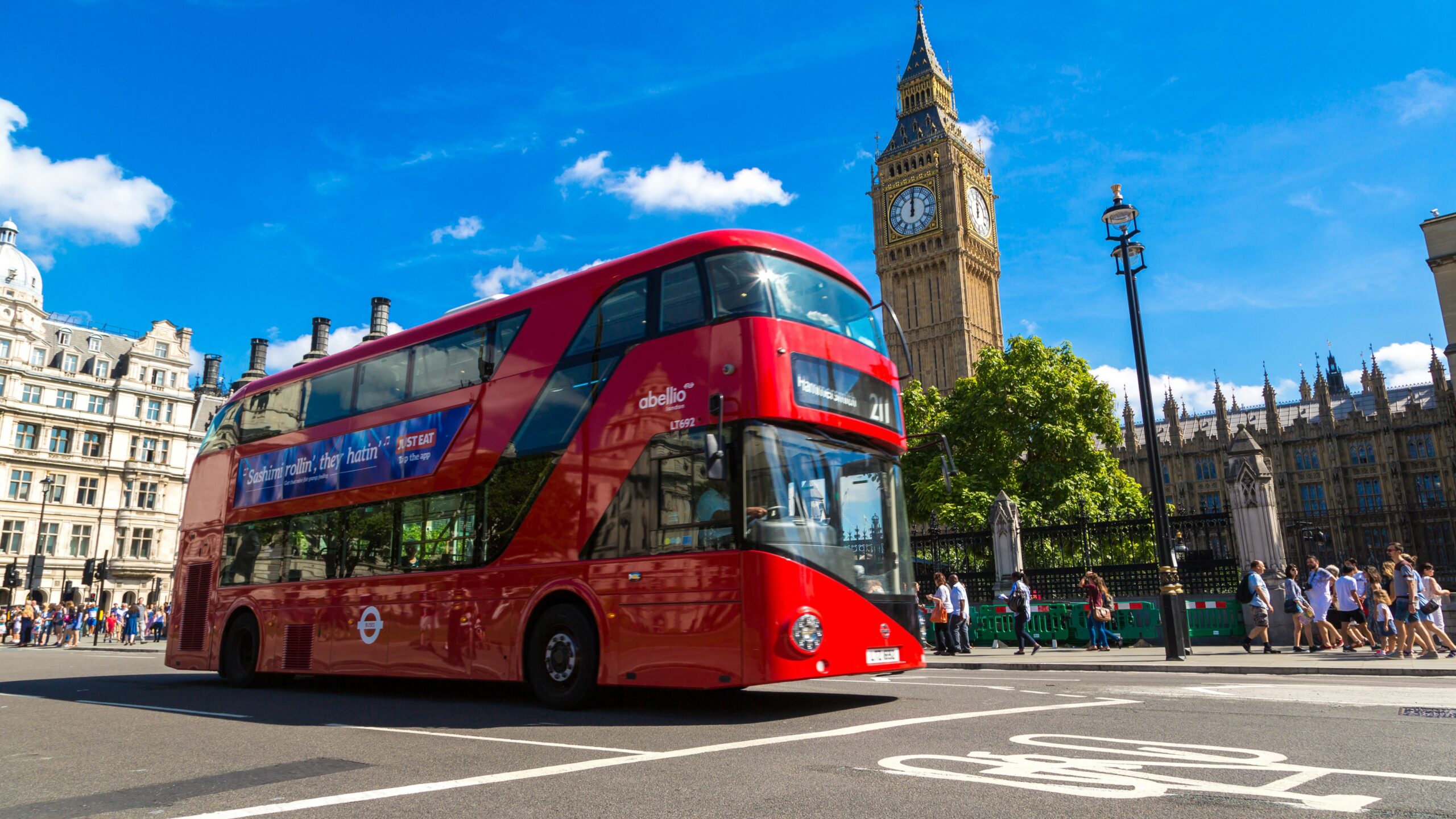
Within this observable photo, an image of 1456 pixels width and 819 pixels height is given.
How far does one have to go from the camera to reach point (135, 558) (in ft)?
167

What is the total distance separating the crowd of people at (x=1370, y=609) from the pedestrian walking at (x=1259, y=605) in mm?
15

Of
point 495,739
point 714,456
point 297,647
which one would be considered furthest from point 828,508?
point 297,647

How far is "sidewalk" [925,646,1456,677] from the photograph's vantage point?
38.0 ft

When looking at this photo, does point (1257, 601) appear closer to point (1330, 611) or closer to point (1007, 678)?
point (1330, 611)

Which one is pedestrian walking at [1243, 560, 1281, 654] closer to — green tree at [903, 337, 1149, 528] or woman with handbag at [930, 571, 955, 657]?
woman with handbag at [930, 571, 955, 657]

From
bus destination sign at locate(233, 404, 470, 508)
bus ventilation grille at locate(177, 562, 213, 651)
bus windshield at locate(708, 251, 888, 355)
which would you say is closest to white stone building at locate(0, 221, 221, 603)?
bus ventilation grille at locate(177, 562, 213, 651)

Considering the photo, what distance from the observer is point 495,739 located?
6.67 meters

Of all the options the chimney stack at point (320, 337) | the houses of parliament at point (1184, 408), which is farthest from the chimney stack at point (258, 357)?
the houses of parliament at point (1184, 408)

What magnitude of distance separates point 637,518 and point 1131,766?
4.69m

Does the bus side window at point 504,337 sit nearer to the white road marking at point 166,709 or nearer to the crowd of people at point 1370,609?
the white road marking at point 166,709

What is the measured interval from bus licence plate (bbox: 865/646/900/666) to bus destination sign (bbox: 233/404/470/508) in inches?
206

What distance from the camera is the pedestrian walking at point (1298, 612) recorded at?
15508mm

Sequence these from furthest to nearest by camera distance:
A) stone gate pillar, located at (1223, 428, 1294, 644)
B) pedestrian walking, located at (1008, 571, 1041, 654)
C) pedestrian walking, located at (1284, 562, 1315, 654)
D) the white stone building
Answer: the white stone building → pedestrian walking, located at (1008, 571, 1041, 654) → stone gate pillar, located at (1223, 428, 1294, 644) → pedestrian walking, located at (1284, 562, 1315, 654)

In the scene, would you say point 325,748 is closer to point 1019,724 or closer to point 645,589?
point 645,589
